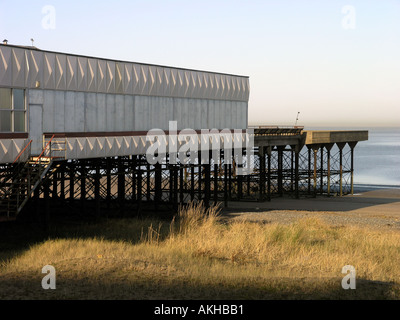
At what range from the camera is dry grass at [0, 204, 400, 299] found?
53.1ft

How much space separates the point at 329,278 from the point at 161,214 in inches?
860

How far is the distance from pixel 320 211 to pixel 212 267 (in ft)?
89.2

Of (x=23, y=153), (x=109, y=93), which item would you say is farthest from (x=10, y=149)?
(x=109, y=93)

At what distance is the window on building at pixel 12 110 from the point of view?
25.9m

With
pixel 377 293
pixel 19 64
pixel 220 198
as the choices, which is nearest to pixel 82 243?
pixel 19 64

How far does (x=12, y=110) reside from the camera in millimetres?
26312

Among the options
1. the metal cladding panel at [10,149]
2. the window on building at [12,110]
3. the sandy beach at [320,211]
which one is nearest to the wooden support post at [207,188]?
the sandy beach at [320,211]

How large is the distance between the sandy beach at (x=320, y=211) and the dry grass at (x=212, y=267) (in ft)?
28.0

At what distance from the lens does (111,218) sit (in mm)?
35875

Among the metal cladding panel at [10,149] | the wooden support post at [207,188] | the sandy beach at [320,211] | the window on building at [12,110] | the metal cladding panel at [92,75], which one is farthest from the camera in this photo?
the wooden support post at [207,188]

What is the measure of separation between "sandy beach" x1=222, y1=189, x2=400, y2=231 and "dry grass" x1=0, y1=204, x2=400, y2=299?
8.52m

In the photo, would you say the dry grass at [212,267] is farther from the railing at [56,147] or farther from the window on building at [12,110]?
the window on building at [12,110]

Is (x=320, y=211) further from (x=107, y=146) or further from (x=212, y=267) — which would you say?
(x=212, y=267)
